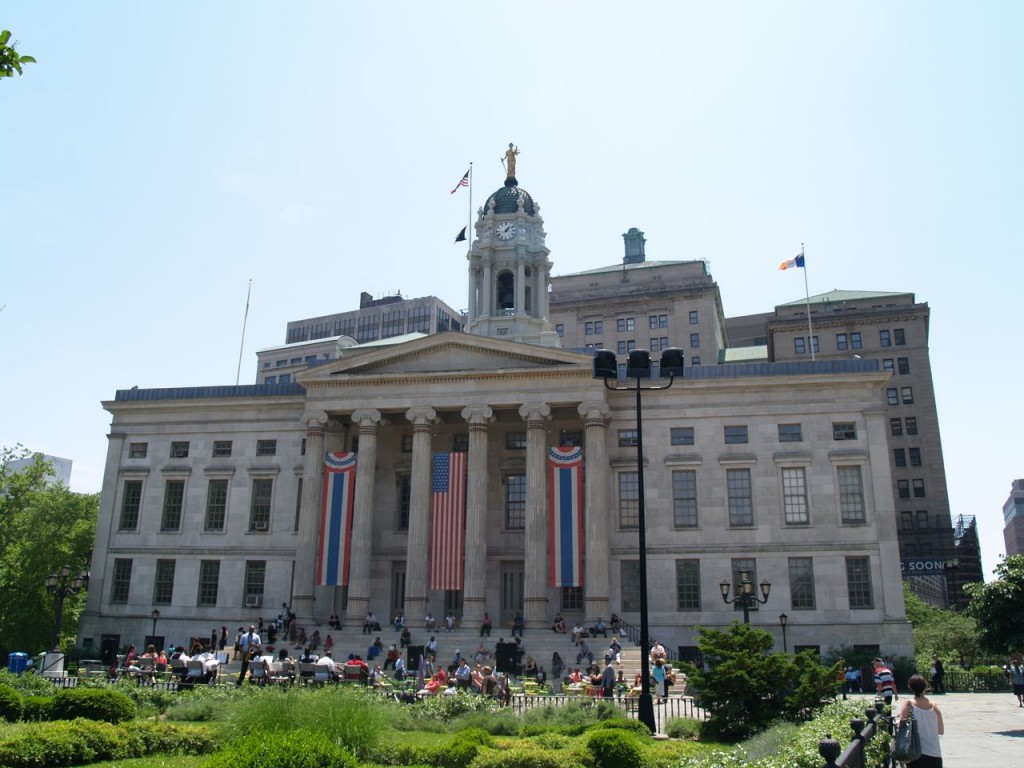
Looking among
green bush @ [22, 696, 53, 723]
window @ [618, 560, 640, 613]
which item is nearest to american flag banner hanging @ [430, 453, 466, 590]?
window @ [618, 560, 640, 613]

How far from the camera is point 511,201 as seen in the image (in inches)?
2537

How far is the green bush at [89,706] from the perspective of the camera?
20406 mm

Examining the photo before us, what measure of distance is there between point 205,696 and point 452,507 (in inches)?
894

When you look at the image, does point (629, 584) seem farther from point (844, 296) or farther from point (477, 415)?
point (844, 296)

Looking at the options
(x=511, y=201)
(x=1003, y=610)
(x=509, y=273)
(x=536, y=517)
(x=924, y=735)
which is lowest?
(x=924, y=735)

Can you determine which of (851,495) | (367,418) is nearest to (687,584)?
(851,495)

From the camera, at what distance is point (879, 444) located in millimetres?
47656

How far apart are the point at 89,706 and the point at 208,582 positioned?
110 feet

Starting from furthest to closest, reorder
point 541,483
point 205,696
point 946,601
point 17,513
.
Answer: point 946,601
point 17,513
point 541,483
point 205,696

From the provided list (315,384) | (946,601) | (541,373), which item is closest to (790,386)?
(541,373)

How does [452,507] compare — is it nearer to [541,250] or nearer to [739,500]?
[739,500]

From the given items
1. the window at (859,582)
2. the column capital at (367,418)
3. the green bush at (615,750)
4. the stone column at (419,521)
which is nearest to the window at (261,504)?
the column capital at (367,418)

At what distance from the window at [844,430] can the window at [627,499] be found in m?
11.2

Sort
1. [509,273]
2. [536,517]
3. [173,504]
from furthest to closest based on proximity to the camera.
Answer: [509,273] → [173,504] → [536,517]
